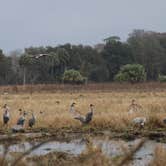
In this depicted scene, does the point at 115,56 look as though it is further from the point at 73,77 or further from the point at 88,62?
the point at 73,77

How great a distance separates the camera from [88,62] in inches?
2859

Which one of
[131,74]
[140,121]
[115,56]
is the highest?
[115,56]

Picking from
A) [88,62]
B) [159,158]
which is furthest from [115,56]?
[159,158]

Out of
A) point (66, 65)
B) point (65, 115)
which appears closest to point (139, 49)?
point (66, 65)

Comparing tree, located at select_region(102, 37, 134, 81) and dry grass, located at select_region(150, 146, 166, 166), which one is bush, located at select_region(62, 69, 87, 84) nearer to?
tree, located at select_region(102, 37, 134, 81)

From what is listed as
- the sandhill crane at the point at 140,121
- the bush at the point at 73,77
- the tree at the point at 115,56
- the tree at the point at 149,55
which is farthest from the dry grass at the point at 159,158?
the tree at the point at 149,55

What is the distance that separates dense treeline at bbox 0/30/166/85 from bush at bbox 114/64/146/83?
8041 millimetres

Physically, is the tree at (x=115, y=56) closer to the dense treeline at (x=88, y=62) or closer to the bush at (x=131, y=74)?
the dense treeline at (x=88, y=62)

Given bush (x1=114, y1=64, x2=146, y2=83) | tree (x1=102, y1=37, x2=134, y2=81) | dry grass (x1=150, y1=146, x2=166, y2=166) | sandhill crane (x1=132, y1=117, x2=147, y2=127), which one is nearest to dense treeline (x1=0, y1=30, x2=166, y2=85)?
Result: tree (x1=102, y1=37, x2=134, y2=81)

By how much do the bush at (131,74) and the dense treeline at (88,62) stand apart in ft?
26.4

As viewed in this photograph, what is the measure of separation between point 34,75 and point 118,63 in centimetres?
1179

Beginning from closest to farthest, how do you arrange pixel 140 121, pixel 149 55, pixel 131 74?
1. pixel 140 121
2. pixel 131 74
3. pixel 149 55

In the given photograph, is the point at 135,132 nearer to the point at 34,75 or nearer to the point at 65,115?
the point at 65,115

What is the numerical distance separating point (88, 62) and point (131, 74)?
46.4 ft
